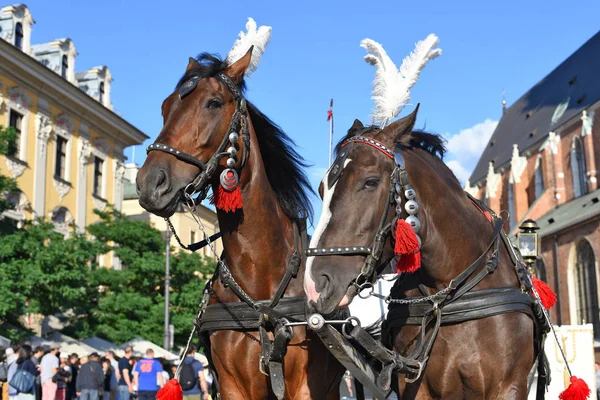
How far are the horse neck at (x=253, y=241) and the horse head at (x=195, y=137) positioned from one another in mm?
209

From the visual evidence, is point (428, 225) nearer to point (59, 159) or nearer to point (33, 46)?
point (59, 159)

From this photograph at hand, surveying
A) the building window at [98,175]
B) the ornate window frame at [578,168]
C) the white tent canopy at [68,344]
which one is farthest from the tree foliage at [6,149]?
the ornate window frame at [578,168]

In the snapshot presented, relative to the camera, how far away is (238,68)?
5074 millimetres

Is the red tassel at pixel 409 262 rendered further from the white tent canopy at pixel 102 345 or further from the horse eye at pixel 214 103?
the white tent canopy at pixel 102 345

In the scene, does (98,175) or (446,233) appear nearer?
(446,233)

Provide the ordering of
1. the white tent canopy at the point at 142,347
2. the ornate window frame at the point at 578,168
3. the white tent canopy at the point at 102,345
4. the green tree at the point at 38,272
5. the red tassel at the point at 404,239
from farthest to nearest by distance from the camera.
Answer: the ornate window frame at the point at 578,168, the white tent canopy at the point at 102,345, the white tent canopy at the point at 142,347, the green tree at the point at 38,272, the red tassel at the point at 404,239

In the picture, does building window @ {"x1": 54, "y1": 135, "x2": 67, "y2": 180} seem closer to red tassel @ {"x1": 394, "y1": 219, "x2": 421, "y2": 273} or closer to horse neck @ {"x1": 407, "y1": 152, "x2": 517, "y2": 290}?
horse neck @ {"x1": 407, "y1": 152, "x2": 517, "y2": 290}

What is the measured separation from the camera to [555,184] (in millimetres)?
49000

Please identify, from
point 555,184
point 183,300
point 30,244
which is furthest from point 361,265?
point 555,184

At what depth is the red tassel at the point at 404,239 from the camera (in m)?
3.86

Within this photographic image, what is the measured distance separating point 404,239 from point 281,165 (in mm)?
1738

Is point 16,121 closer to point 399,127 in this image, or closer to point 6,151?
point 6,151

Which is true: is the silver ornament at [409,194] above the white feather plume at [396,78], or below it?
below

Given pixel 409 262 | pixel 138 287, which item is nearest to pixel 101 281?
pixel 138 287
